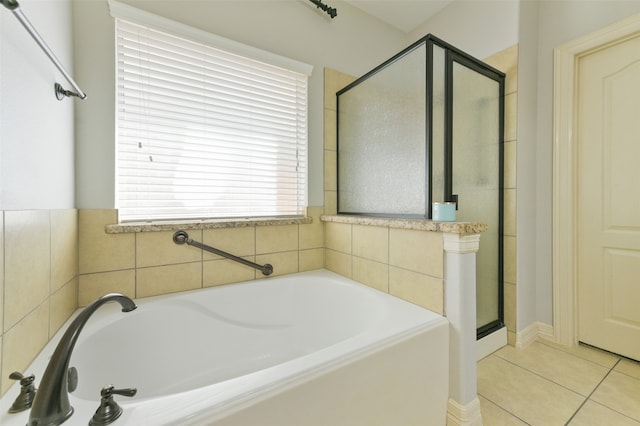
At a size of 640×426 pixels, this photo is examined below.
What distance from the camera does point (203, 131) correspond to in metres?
1.53

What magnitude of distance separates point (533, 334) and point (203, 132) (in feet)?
8.51

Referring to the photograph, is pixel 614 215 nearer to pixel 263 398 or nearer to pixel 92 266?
pixel 263 398

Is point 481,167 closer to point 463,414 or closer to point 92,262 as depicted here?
point 463,414

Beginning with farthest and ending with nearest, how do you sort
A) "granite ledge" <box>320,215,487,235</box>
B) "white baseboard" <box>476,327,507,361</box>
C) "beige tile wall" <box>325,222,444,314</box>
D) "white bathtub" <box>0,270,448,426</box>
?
1. "white baseboard" <box>476,327,507,361</box>
2. "beige tile wall" <box>325,222,444,314</box>
3. "granite ledge" <box>320,215,487,235</box>
4. "white bathtub" <box>0,270,448,426</box>

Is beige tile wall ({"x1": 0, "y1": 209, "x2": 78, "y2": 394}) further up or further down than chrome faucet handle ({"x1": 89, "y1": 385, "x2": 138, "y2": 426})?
further up

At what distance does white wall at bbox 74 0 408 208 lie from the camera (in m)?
1.25

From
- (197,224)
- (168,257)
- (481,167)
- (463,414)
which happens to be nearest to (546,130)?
(481,167)

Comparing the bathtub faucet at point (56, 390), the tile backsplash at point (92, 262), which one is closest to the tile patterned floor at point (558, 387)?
the tile backsplash at point (92, 262)

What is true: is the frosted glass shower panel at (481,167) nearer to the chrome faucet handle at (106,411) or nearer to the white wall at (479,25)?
the white wall at (479,25)

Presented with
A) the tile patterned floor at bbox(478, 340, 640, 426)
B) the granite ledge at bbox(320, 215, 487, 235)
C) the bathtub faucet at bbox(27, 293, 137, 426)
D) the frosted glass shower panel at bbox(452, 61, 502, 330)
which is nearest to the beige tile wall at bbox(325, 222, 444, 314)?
the granite ledge at bbox(320, 215, 487, 235)

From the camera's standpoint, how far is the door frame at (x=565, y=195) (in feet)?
5.63

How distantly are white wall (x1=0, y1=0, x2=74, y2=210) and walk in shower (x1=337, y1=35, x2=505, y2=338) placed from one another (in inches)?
60.3

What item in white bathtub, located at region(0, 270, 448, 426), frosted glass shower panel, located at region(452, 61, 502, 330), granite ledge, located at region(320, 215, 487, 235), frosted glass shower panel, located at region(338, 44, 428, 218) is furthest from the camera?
frosted glass shower panel, located at region(452, 61, 502, 330)

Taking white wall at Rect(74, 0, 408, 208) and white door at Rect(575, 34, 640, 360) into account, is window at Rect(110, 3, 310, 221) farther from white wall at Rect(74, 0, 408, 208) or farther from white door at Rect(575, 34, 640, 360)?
white door at Rect(575, 34, 640, 360)
